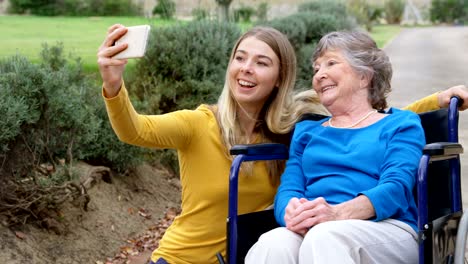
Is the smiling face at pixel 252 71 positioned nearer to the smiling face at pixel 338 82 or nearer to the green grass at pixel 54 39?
the smiling face at pixel 338 82

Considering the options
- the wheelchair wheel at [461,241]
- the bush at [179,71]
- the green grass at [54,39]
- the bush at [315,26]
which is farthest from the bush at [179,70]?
the bush at [315,26]

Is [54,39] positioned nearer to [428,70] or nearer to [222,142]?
[428,70]

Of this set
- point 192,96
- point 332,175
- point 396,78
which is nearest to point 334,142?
point 332,175

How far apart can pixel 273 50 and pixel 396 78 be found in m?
12.5

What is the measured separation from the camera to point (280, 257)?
307 cm

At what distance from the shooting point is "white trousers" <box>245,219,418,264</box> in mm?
2977

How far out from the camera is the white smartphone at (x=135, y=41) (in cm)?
316

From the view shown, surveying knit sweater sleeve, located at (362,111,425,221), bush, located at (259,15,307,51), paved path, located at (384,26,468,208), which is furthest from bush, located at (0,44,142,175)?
bush, located at (259,15,307,51)

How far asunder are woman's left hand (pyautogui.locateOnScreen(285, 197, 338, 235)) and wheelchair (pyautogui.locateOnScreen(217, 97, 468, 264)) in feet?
0.94

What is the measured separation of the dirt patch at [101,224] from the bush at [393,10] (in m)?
45.5

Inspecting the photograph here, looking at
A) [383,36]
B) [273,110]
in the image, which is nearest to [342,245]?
[273,110]

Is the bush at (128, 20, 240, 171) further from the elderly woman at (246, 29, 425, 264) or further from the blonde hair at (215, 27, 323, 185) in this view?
the elderly woman at (246, 29, 425, 264)

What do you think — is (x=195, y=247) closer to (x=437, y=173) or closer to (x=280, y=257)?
(x=280, y=257)

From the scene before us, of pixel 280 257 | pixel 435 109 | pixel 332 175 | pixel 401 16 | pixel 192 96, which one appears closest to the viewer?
pixel 280 257
